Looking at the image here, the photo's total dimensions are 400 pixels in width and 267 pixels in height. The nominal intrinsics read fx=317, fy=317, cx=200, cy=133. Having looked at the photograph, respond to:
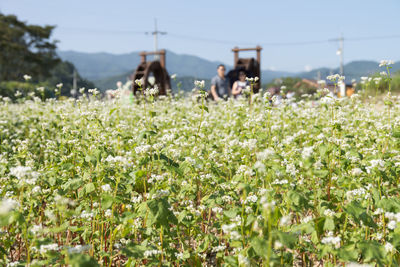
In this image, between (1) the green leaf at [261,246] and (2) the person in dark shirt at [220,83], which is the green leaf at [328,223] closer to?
(1) the green leaf at [261,246]

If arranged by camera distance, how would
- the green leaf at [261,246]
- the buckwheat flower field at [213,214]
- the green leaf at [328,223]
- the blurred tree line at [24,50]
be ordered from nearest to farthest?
1. the green leaf at [261,246]
2. the buckwheat flower field at [213,214]
3. the green leaf at [328,223]
4. the blurred tree line at [24,50]

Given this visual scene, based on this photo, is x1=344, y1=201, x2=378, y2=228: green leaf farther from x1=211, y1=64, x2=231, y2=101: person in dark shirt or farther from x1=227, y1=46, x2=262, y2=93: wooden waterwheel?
x1=227, y1=46, x2=262, y2=93: wooden waterwheel

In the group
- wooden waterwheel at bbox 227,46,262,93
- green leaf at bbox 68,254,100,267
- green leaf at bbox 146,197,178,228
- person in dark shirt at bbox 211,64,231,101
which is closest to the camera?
green leaf at bbox 68,254,100,267

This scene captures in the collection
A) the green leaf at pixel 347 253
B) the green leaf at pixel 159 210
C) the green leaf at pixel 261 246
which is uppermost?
the green leaf at pixel 159 210

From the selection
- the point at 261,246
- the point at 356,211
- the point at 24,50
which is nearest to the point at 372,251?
the point at 356,211

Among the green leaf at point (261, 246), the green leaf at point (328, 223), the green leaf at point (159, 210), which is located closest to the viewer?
the green leaf at point (261, 246)

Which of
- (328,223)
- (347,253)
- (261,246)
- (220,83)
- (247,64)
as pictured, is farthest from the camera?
(247,64)

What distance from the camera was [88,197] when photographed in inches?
133

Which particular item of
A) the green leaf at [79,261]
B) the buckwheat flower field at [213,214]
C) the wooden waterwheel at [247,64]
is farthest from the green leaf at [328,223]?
the wooden waterwheel at [247,64]

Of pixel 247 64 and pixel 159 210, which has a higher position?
pixel 247 64

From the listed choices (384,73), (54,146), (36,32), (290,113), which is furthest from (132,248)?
(36,32)

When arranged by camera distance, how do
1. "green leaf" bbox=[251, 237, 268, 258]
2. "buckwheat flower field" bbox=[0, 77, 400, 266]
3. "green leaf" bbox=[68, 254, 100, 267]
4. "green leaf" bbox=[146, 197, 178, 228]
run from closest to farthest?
"green leaf" bbox=[68, 254, 100, 267], "green leaf" bbox=[251, 237, 268, 258], "buckwheat flower field" bbox=[0, 77, 400, 266], "green leaf" bbox=[146, 197, 178, 228]

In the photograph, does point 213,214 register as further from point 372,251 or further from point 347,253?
point 372,251

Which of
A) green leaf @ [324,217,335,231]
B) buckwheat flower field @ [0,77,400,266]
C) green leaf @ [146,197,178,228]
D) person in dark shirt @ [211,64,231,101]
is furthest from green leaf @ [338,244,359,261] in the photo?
person in dark shirt @ [211,64,231,101]
